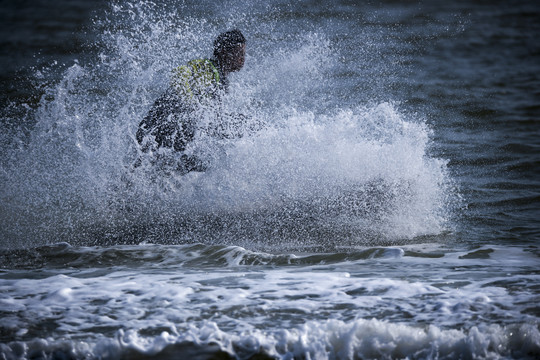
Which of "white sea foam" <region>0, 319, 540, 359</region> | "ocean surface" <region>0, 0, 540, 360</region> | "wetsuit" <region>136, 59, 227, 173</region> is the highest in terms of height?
"wetsuit" <region>136, 59, 227, 173</region>

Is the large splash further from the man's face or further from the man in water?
the man's face

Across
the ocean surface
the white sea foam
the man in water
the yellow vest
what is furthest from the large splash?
the white sea foam

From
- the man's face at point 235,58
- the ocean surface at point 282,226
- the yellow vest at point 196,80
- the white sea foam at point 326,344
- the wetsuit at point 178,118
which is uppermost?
the man's face at point 235,58

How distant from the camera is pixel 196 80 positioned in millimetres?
6289

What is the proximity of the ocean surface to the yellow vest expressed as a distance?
24cm

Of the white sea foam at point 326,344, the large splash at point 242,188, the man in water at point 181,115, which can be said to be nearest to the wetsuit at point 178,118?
the man in water at point 181,115

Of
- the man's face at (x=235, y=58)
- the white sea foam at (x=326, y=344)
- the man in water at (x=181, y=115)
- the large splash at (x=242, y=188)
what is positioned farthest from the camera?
the man's face at (x=235, y=58)

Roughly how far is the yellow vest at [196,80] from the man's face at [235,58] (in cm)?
24

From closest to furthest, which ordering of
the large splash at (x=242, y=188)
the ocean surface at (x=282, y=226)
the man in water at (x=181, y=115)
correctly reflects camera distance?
the ocean surface at (x=282, y=226) < the large splash at (x=242, y=188) < the man in water at (x=181, y=115)

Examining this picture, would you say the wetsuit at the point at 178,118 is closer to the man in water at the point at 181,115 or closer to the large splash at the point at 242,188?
the man in water at the point at 181,115

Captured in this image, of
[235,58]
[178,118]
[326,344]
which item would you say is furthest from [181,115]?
[326,344]

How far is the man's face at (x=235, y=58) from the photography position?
6.61 m

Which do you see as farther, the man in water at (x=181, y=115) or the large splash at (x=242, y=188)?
the man in water at (x=181, y=115)

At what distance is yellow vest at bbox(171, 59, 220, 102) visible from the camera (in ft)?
20.3
